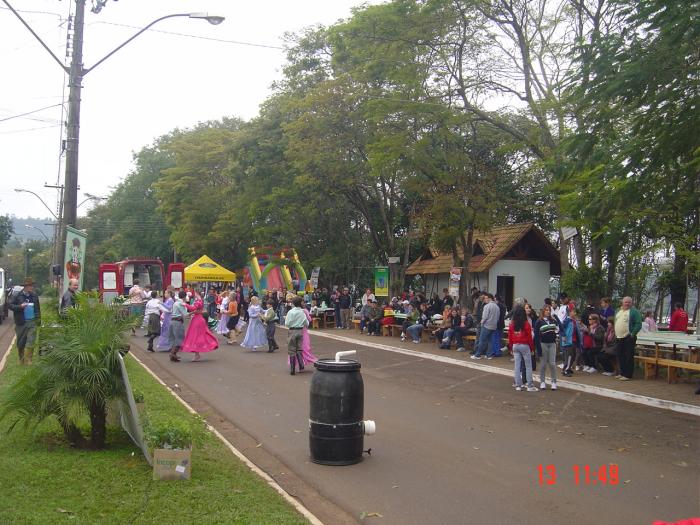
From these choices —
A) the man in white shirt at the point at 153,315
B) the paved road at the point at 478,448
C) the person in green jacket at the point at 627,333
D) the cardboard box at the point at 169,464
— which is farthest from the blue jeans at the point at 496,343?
the cardboard box at the point at 169,464

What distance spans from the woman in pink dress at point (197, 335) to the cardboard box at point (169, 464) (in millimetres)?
11676

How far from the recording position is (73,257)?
14430 mm

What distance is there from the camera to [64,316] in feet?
29.2

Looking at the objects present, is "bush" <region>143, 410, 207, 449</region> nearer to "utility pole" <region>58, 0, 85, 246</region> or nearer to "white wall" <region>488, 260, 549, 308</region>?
"utility pole" <region>58, 0, 85, 246</region>

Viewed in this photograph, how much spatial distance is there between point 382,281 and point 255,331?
9687 millimetres

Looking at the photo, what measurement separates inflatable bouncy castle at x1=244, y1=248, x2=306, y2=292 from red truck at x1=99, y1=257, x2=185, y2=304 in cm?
432

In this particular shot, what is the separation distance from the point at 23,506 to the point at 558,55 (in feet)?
61.9

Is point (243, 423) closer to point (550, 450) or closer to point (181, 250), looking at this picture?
point (550, 450)

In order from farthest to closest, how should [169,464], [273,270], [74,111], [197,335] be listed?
1. [273,270]
2. [197,335]
3. [74,111]
4. [169,464]

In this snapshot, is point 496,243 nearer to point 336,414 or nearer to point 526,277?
point 526,277

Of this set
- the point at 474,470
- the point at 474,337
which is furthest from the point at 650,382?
the point at 474,470

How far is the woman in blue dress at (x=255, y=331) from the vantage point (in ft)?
70.1

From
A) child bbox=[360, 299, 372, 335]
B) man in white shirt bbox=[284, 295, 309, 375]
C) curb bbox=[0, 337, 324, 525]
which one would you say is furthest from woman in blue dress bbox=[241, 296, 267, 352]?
curb bbox=[0, 337, 324, 525]

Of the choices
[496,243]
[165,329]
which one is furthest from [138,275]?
[165,329]
